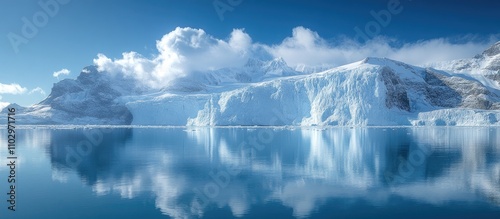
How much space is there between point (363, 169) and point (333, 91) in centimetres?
8794

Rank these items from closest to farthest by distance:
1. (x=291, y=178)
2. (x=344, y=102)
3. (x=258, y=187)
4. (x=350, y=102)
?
(x=258, y=187), (x=291, y=178), (x=350, y=102), (x=344, y=102)

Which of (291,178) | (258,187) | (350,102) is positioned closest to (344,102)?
(350,102)

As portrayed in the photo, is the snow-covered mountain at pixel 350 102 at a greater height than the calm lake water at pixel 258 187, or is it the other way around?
the snow-covered mountain at pixel 350 102

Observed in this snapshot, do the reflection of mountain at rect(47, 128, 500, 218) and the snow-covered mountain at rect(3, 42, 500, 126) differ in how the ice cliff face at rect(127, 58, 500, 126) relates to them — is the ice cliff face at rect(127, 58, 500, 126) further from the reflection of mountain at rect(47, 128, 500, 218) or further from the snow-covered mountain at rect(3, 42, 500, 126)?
the reflection of mountain at rect(47, 128, 500, 218)

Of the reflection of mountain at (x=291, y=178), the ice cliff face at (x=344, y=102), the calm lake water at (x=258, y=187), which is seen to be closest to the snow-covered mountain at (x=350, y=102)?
the ice cliff face at (x=344, y=102)

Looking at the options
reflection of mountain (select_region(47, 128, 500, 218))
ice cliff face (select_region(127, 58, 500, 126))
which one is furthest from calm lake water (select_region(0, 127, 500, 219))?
ice cliff face (select_region(127, 58, 500, 126))

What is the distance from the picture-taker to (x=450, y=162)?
31562 millimetres

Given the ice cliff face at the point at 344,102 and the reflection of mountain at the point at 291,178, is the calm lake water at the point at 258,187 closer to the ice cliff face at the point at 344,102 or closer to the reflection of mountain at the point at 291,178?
the reflection of mountain at the point at 291,178

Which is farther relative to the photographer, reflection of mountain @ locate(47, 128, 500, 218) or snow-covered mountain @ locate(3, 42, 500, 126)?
snow-covered mountain @ locate(3, 42, 500, 126)

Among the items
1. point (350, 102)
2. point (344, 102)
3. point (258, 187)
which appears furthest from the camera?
point (344, 102)

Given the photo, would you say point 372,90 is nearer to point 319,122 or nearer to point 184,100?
point 319,122

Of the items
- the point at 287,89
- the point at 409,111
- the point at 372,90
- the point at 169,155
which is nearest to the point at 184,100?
the point at 287,89

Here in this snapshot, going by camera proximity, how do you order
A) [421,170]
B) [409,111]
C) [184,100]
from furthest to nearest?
[184,100]
[409,111]
[421,170]

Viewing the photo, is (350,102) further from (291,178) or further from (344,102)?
(291,178)
